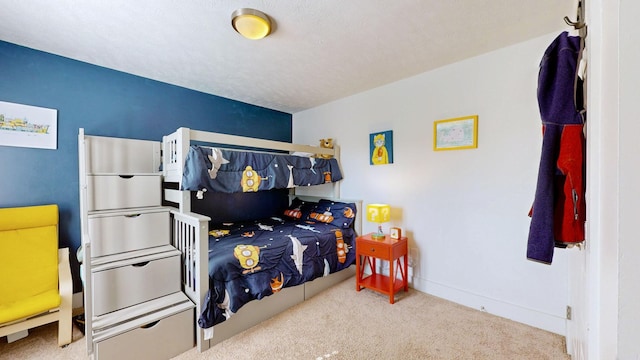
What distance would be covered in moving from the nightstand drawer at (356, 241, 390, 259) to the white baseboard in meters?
0.58

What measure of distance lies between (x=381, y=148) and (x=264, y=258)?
1.79 metres

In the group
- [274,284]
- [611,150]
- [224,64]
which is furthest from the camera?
[224,64]

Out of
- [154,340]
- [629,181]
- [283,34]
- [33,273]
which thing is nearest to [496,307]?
[629,181]

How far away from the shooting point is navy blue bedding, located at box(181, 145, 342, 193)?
2150 millimetres

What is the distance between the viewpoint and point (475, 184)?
2.35 m

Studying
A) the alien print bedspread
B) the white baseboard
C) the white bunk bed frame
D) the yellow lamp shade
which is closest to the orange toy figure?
the alien print bedspread

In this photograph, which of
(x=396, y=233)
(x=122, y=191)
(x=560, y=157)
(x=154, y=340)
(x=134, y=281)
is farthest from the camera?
(x=396, y=233)

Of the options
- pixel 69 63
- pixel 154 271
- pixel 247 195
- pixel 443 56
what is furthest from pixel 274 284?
pixel 69 63

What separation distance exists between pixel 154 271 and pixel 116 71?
204 cm

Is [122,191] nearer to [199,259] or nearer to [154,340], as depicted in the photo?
[199,259]

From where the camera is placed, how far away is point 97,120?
2.45 m

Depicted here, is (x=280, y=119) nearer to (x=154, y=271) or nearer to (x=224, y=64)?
(x=224, y=64)

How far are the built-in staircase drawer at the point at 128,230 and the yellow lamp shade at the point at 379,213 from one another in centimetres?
194

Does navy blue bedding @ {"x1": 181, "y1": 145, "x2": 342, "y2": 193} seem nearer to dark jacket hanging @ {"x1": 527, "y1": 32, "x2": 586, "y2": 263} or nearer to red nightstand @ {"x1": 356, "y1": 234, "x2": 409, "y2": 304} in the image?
red nightstand @ {"x1": 356, "y1": 234, "x2": 409, "y2": 304}
